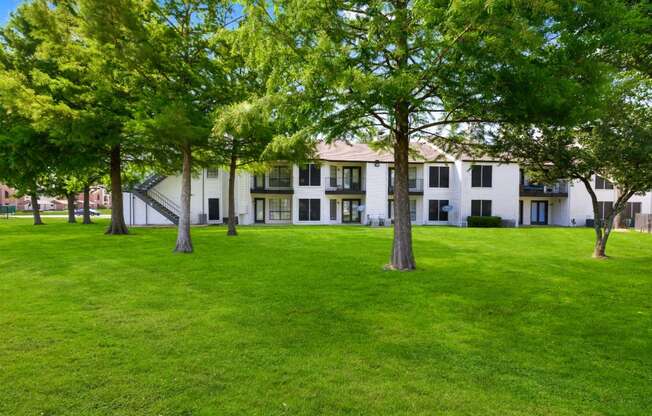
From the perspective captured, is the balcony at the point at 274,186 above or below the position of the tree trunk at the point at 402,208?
above

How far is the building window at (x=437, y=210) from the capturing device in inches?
1340

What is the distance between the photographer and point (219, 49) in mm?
13578

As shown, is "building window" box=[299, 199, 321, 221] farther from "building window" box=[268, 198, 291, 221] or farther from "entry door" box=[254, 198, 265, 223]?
"entry door" box=[254, 198, 265, 223]

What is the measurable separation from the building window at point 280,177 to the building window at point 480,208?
50.3ft

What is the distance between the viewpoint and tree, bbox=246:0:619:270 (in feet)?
22.1

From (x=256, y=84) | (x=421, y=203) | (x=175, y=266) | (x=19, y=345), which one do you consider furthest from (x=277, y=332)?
(x=421, y=203)

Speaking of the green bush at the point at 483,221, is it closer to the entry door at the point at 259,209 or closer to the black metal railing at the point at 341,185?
the black metal railing at the point at 341,185

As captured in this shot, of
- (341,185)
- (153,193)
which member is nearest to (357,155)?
(341,185)

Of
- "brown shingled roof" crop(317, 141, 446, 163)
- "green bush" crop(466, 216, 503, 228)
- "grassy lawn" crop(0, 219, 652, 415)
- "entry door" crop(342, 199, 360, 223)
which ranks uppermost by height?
"brown shingled roof" crop(317, 141, 446, 163)

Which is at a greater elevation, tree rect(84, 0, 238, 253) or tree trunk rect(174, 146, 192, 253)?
tree rect(84, 0, 238, 253)

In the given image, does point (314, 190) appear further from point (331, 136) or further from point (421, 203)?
point (331, 136)

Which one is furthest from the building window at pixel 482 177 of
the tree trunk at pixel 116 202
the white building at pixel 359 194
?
the tree trunk at pixel 116 202

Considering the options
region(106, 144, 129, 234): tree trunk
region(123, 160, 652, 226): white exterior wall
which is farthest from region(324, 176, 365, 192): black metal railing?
region(106, 144, 129, 234): tree trunk

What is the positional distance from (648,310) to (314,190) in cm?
2674
